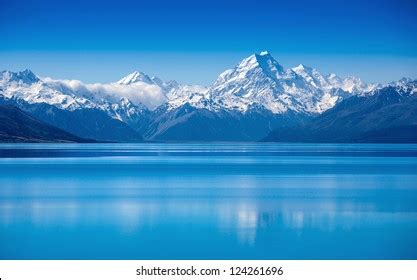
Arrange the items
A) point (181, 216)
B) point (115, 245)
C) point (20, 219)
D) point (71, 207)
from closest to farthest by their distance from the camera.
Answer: point (115, 245)
point (20, 219)
point (181, 216)
point (71, 207)

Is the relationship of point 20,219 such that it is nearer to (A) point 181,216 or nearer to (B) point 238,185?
(A) point 181,216

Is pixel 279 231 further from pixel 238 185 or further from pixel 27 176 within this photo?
pixel 27 176

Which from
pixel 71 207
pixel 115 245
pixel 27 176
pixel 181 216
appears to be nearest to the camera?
pixel 115 245

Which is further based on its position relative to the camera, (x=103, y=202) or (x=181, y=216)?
(x=103, y=202)

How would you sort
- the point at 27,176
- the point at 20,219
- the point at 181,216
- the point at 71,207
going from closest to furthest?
the point at 20,219 → the point at 181,216 → the point at 71,207 → the point at 27,176

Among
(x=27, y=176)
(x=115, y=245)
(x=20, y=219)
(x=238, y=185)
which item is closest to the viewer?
(x=115, y=245)

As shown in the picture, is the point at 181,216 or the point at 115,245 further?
the point at 181,216

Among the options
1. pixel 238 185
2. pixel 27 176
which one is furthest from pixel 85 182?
pixel 238 185

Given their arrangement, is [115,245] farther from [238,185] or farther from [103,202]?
[238,185]
